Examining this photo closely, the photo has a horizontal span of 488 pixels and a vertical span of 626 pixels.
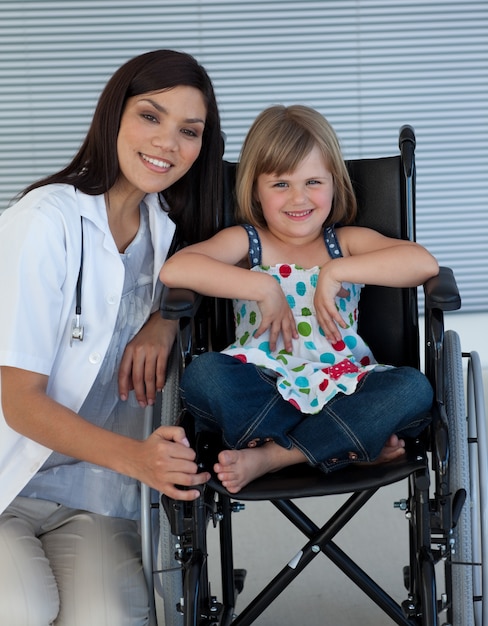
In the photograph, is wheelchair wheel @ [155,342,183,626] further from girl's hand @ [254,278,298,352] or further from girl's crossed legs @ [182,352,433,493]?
girl's hand @ [254,278,298,352]

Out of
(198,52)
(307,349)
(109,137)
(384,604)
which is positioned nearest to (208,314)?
(307,349)

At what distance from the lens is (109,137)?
1.75 metres

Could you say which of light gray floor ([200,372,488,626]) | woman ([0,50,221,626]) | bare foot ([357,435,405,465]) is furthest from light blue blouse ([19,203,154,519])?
light gray floor ([200,372,488,626])

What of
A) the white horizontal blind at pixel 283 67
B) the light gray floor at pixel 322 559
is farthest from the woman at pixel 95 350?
the white horizontal blind at pixel 283 67

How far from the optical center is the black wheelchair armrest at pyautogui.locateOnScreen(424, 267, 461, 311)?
1632 millimetres

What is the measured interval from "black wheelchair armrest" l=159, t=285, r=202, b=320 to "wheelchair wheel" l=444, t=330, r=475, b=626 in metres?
0.48

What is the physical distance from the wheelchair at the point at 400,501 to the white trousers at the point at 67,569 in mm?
58

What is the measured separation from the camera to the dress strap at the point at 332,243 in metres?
2.03

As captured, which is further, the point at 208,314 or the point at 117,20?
the point at 117,20

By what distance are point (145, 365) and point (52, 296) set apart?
9.2 inches

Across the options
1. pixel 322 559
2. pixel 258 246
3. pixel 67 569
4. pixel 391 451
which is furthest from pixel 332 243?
pixel 322 559

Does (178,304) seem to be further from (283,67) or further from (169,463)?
(283,67)

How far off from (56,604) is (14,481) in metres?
0.22

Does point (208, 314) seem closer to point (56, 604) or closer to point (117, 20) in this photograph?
point (56, 604)
